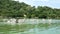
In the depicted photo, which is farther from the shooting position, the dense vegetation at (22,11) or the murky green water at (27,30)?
the dense vegetation at (22,11)

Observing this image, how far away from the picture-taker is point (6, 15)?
6700cm

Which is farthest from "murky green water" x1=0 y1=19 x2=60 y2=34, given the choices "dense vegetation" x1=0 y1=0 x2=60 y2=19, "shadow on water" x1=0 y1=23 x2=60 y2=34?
"dense vegetation" x1=0 y1=0 x2=60 y2=19

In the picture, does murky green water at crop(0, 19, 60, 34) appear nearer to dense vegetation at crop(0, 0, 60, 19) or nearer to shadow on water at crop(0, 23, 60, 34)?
shadow on water at crop(0, 23, 60, 34)

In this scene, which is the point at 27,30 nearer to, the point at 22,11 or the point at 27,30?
the point at 27,30

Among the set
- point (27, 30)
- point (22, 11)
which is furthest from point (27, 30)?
point (22, 11)

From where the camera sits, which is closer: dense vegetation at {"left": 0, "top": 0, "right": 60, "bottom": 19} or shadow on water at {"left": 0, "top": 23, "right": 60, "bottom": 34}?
shadow on water at {"left": 0, "top": 23, "right": 60, "bottom": 34}

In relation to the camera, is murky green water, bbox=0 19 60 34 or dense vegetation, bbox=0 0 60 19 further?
dense vegetation, bbox=0 0 60 19

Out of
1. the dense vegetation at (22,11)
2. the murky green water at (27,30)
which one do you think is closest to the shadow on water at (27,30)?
the murky green water at (27,30)

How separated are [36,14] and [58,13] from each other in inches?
480

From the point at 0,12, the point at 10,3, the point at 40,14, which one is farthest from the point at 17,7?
the point at 0,12

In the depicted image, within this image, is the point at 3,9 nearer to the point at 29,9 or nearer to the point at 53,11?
the point at 29,9

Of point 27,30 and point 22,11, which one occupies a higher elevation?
point 27,30

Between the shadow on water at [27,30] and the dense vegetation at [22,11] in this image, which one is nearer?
the shadow on water at [27,30]

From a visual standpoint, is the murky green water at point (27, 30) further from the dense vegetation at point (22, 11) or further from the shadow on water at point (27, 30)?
the dense vegetation at point (22, 11)
